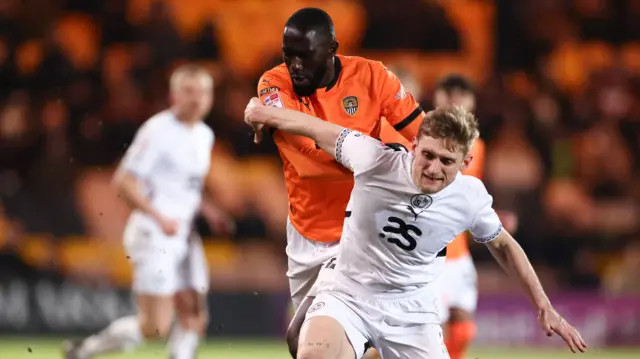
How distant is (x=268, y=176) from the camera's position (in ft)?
40.6

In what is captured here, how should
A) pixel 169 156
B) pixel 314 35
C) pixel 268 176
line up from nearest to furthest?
pixel 314 35, pixel 169 156, pixel 268 176

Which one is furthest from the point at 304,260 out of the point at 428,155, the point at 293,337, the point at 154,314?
the point at 154,314

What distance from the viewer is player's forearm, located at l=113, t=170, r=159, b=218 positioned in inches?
333

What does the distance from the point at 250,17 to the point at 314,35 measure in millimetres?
8631

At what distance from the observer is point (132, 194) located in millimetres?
8617

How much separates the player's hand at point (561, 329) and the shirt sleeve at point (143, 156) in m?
4.40

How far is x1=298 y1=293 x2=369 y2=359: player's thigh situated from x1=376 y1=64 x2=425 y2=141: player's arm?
3.20 feet

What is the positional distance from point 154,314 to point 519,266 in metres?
4.14

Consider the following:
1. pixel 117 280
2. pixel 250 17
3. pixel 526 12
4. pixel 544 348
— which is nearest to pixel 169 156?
pixel 117 280

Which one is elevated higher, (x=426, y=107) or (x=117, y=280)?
(x=426, y=107)

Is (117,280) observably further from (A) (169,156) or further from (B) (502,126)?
(B) (502,126)

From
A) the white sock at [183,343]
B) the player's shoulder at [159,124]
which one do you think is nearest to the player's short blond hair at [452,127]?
the white sock at [183,343]

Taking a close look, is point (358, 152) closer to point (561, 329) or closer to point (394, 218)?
point (394, 218)

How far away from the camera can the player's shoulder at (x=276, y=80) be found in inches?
221
